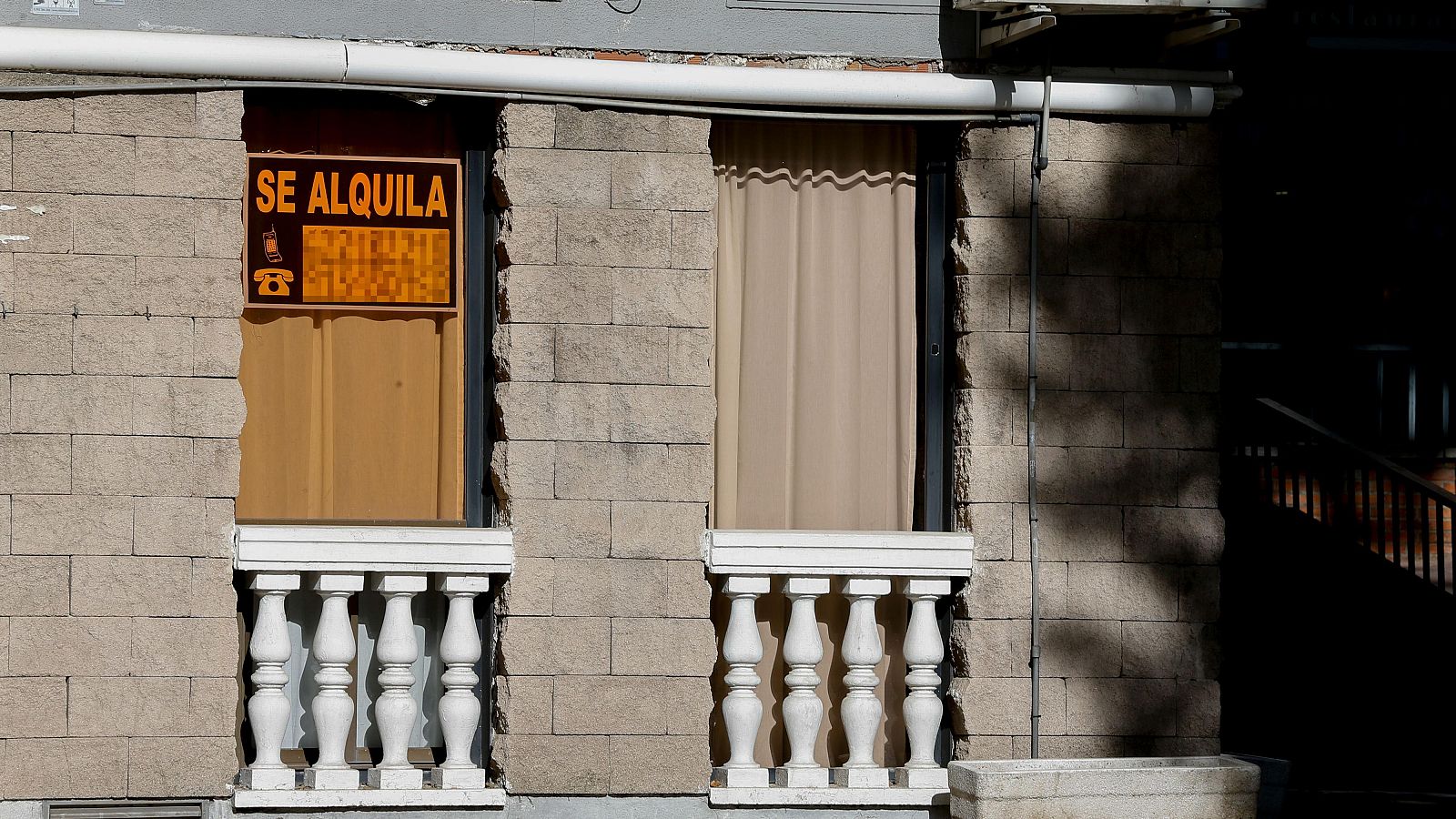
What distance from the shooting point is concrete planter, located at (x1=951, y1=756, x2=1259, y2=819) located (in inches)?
237

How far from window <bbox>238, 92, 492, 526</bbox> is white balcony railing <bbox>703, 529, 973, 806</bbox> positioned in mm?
1133

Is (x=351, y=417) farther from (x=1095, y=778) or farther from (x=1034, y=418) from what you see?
(x=1095, y=778)

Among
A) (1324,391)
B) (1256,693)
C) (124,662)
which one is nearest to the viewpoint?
(124,662)

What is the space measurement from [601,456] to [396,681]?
114 cm

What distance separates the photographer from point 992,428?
659 centimetres

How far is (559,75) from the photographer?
6.28m

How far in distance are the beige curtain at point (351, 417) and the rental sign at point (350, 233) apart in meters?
0.09

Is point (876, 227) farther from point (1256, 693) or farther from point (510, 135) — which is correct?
point (1256, 693)

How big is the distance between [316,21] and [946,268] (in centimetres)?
270

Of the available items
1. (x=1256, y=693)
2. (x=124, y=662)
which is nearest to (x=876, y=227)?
(x=124, y=662)

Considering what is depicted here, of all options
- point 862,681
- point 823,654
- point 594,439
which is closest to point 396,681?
point 594,439

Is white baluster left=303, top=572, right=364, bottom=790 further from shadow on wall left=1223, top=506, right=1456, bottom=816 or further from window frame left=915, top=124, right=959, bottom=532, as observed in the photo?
shadow on wall left=1223, top=506, right=1456, bottom=816

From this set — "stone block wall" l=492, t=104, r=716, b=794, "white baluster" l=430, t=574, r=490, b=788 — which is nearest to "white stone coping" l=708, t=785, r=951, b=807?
"stone block wall" l=492, t=104, r=716, b=794

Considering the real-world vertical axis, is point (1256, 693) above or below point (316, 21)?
below
